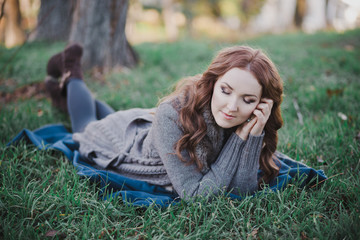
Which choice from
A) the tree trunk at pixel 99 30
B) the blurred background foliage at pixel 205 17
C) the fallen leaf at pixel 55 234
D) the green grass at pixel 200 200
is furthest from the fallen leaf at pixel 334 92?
the blurred background foliage at pixel 205 17

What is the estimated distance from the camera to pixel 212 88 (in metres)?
2.01

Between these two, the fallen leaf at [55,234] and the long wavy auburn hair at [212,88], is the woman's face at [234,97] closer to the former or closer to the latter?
the long wavy auburn hair at [212,88]

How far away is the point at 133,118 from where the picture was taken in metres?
2.57

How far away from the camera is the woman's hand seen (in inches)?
75.1

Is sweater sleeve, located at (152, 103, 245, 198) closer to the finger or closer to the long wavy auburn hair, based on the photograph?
A: the long wavy auburn hair

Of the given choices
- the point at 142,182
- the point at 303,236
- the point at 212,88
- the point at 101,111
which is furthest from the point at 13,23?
the point at 303,236

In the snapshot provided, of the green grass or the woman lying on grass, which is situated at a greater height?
the woman lying on grass

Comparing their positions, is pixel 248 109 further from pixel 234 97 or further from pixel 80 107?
pixel 80 107

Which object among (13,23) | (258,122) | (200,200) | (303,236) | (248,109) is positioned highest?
(13,23)

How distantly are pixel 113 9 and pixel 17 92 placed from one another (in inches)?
81.4

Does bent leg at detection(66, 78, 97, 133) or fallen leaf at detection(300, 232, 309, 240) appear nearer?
fallen leaf at detection(300, 232, 309, 240)

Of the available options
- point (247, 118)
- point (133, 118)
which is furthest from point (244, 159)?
point (133, 118)

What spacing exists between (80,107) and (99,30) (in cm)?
213

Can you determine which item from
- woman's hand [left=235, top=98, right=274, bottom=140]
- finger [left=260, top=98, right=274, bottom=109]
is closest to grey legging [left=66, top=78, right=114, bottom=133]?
woman's hand [left=235, top=98, right=274, bottom=140]
